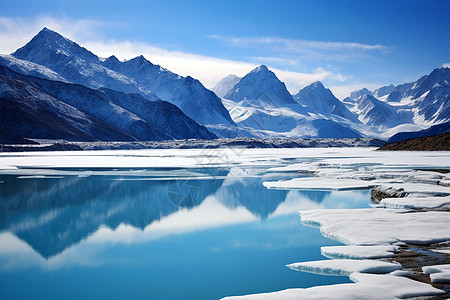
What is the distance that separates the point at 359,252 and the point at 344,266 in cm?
140

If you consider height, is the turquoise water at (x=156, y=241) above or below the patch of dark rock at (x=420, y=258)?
below

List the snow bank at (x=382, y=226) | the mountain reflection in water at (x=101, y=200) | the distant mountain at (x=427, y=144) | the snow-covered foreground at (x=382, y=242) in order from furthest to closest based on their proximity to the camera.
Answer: the distant mountain at (x=427, y=144), the mountain reflection in water at (x=101, y=200), the snow bank at (x=382, y=226), the snow-covered foreground at (x=382, y=242)

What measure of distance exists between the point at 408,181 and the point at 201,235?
64.0ft

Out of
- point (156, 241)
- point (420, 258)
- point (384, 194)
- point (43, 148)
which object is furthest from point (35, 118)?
point (420, 258)

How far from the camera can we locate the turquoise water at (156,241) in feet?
38.8

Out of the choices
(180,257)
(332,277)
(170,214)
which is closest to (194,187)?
(170,214)

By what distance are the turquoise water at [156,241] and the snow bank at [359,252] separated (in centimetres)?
53

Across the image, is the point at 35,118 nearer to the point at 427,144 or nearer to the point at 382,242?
the point at 427,144

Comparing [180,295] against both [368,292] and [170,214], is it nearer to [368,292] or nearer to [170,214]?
[368,292]

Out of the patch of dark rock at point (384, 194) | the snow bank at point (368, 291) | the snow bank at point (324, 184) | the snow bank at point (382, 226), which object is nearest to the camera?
the snow bank at point (368, 291)

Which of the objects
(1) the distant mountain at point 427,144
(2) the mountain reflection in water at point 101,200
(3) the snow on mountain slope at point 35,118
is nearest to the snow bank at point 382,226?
(2) the mountain reflection in water at point 101,200

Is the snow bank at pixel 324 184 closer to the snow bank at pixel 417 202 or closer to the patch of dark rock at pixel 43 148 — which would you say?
the snow bank at pixel 417 202

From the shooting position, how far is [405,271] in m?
11.2

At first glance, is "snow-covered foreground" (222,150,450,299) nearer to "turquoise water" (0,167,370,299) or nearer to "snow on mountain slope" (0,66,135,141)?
"turquoise water" (0,167,370,299)
